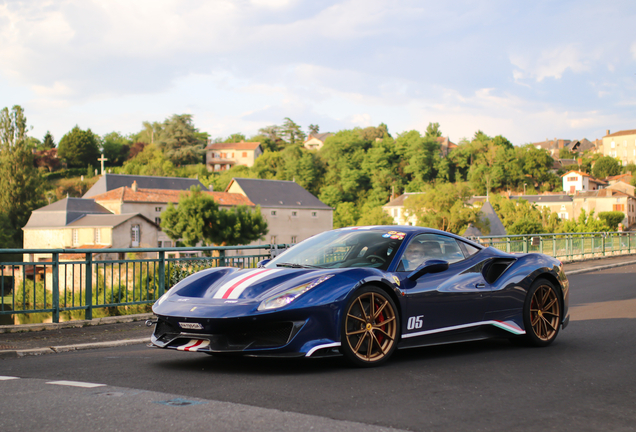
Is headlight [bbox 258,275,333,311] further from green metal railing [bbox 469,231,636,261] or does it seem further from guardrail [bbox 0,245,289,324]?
green metal railing [bbox 469,231,636,261]

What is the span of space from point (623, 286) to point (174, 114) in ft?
467

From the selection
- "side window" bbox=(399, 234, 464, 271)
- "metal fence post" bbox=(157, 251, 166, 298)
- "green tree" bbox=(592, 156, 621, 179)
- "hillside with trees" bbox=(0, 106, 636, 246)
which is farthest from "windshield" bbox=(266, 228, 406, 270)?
"green tree" bbox=(592, 156, 621, 179)

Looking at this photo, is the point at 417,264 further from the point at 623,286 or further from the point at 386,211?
the point at 386,211

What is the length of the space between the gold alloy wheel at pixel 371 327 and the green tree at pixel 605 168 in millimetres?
189127

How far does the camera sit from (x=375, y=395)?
14.9ft

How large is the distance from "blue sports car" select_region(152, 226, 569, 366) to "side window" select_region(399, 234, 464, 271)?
0.01 meters

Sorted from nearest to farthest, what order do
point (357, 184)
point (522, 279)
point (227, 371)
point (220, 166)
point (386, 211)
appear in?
point (227, 371), point (522, 279), point (386, 211), point (357, 184), point (220, 166)

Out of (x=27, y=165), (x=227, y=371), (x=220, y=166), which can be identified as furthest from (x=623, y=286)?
(x=220, y=166)

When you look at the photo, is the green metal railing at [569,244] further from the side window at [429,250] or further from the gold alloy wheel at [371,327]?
the gold alloy wheel at [371,327]

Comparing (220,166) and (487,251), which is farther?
(220,166)

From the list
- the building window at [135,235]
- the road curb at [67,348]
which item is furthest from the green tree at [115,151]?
the road curb at [67,348]

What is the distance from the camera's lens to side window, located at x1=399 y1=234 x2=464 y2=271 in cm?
622

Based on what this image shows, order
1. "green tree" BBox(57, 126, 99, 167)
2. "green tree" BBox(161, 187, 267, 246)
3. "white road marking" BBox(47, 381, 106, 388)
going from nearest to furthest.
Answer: "white road marking" BBox(47, 381, 106, 388), "green tree" BBox(161, 187, 267, 246), "green tree" BBox(57, 126, 99, 167)

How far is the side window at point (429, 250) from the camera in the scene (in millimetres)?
6223
